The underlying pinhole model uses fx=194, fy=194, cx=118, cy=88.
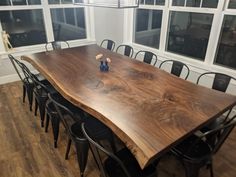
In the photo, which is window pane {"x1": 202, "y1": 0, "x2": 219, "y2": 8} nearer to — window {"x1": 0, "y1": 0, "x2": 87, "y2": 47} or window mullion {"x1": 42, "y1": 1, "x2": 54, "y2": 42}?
window {"x1": 0, "y1": 0, "x2": 87, "y2": 47}

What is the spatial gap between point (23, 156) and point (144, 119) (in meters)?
1.55

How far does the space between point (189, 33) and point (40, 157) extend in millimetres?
3028

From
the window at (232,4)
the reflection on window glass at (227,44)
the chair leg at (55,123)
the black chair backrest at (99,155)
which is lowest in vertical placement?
the chair leg at (55,123)

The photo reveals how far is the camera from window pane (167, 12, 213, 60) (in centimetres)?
311

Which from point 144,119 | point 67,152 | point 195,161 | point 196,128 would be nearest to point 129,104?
point 144,119

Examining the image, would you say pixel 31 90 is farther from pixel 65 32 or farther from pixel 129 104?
pixel 65 32

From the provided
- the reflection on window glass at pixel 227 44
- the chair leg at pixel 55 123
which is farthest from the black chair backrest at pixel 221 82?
the chair leg at pixel 55 123

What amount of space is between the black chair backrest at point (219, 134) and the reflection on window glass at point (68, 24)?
377 centimetres

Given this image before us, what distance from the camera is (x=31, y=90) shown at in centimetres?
279

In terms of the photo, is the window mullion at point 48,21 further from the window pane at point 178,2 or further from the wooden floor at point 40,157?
the window pane at point 178,2

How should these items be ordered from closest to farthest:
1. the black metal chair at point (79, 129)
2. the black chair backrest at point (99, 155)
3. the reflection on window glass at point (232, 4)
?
the black chair backrest at point (99, 155)
the black metal chair at point (79, 129)
the reflection on window glass at point (232, 4)

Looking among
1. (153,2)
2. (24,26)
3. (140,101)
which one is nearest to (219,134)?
(140,101)

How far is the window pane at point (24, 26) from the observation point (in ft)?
12.3

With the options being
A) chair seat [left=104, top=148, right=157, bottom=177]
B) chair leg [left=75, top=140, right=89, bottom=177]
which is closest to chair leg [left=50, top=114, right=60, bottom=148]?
chair leg [left=75, top=140, right=89, bottom=177]
